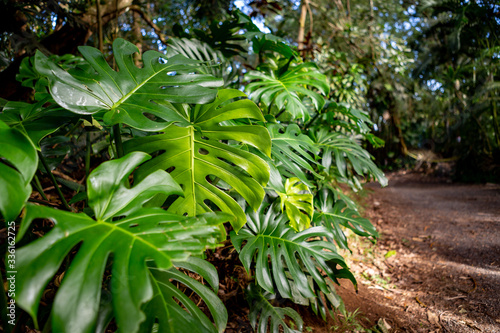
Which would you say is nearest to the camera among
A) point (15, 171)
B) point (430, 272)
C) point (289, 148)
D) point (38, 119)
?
point (15, 171)

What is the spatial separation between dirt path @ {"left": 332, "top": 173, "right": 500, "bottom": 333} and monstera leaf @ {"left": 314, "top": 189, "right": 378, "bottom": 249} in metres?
0.47

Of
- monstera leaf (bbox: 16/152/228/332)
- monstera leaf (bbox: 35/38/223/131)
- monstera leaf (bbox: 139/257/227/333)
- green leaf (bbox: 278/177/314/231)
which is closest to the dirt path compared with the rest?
green leaf (bbox: 278/177/314/231)

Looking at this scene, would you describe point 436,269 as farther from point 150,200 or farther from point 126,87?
point 126,87

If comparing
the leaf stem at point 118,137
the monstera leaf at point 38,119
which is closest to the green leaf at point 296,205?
the leaf stem at point 118,137

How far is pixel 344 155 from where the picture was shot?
1.92 meters

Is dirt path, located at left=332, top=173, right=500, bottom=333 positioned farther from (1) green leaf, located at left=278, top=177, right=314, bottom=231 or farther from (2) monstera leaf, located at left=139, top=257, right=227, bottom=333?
(2) monstera leaf, located at left=139, top=257, right=227, bottom=333

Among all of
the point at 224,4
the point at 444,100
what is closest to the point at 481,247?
the point at 224,4

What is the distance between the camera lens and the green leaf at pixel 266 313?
1.29 m

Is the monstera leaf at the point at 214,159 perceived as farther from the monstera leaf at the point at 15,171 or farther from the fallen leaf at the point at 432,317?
the fallen leaf at the point at 432,317

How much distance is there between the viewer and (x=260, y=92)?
1.65 metres

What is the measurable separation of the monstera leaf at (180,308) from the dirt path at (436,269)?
3.95ft

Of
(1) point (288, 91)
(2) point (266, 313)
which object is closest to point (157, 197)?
(2) point (266, 313)

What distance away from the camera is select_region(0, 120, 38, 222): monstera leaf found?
53 centimetres

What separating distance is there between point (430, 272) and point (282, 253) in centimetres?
165
